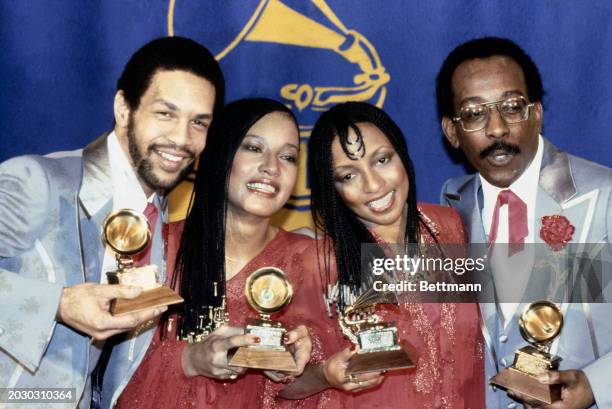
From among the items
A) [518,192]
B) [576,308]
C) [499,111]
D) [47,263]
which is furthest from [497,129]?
[47,263]

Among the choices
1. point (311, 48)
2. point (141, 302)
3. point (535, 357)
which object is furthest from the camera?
point (311, 48)

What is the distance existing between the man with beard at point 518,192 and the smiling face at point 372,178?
0.98 ft

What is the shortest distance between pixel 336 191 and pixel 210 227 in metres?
0.44

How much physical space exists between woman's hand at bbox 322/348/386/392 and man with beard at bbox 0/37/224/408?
1.80ft

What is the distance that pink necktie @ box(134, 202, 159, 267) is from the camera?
2861 millimetres

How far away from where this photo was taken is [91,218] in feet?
8.99

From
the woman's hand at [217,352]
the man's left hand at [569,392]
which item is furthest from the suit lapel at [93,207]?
the man's left hand at [569,392]

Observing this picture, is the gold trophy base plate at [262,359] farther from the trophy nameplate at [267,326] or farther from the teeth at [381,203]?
the teeth at [381,203]

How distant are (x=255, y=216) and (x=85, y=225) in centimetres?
56

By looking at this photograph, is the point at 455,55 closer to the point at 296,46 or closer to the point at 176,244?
the point at 296,46

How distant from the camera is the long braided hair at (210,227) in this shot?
288 cm

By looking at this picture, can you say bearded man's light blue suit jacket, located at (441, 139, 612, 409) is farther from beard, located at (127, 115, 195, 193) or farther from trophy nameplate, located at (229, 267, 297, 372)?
beard, located at (127, 115, 195, 193)

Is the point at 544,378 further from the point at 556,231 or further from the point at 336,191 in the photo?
the point at 336,191

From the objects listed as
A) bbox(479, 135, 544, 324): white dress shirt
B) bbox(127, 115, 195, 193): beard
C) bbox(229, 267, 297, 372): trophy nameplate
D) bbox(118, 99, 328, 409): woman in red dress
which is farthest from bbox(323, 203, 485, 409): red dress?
bbox(127, 115, 195, 193): beard
